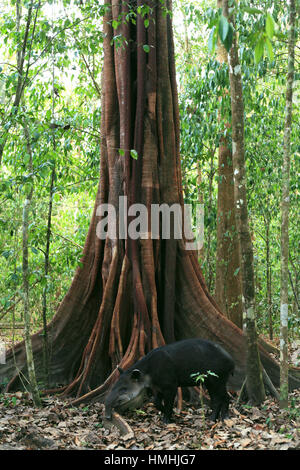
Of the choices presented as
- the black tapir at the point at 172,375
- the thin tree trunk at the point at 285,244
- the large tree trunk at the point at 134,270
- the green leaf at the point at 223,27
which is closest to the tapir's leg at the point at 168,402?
the black tapir at the point at 172,375

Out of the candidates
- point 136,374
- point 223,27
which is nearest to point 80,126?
point 136,374

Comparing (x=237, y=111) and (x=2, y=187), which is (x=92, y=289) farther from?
(x=237, y=111)

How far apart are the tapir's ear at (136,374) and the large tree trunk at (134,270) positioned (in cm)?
94

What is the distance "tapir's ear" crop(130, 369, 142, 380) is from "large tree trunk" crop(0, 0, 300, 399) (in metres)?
0.94

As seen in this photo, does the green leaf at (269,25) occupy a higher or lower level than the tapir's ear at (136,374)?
higher

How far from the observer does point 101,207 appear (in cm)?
777

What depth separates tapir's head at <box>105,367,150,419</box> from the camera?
18.1 ft

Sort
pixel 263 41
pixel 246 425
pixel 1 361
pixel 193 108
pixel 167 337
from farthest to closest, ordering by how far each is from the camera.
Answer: pixel 193 108, pixel 1 361, pixel 167 337, pixel 246 425, pixel 263 41

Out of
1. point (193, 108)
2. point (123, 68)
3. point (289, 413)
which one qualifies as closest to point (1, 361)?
point (289, 413)

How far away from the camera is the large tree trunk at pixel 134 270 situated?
7004 millimetres

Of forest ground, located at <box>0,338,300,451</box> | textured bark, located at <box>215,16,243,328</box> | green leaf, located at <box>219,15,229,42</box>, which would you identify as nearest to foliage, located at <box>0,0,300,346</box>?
textured bark, located at <box>215,16,243,328</box>

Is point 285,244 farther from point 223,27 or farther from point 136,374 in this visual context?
point 223,27

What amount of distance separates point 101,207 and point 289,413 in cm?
397

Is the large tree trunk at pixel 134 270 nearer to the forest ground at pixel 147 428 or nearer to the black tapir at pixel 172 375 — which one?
the forest ground at pixel 147 428
